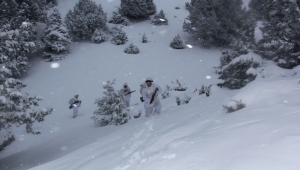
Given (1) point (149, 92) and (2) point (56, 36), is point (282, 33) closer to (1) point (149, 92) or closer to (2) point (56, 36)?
(1) point (149, 92)

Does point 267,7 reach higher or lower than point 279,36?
higher

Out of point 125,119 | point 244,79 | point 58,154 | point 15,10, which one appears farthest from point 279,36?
point 15,10

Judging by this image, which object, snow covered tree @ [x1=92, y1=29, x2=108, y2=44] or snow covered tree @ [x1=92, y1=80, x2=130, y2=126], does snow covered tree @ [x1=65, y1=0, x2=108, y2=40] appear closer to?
snow covered tree @ [x1=92, y1=29, x2=108, y2=44]

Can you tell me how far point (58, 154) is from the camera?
27.4 feet

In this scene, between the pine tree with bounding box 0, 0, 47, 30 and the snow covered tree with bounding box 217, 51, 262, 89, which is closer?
the snow covered tree with bounding box 217, 51, 262, 89

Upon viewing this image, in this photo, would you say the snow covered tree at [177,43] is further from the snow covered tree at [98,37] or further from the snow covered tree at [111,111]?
the snow covered tree at [111,111]

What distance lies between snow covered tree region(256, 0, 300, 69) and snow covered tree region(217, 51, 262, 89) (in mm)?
726

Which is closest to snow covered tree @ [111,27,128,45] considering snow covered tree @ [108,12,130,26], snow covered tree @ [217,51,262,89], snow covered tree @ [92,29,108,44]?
snow covered tree @ [92,29,108,44]

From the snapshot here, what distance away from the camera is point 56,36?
2230 centimetres

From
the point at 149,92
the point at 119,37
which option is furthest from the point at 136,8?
the point at 149,92

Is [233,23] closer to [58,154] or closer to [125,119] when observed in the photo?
[125,119]

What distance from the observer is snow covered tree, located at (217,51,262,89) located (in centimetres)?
983

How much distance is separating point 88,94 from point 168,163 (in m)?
14.5

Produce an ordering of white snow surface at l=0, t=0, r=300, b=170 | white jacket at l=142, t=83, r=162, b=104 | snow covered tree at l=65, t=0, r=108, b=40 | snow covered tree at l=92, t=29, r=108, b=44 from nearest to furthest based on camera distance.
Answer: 1. white snow surface at l=0, t=0, r=300, b=170
2. white jacket at l=142, t=83, r=162, b=104
3. snow covered tree at l=92, t=29, r=108, b=44
4. snow covered tree at l=65, t=0, r=108, b=40
